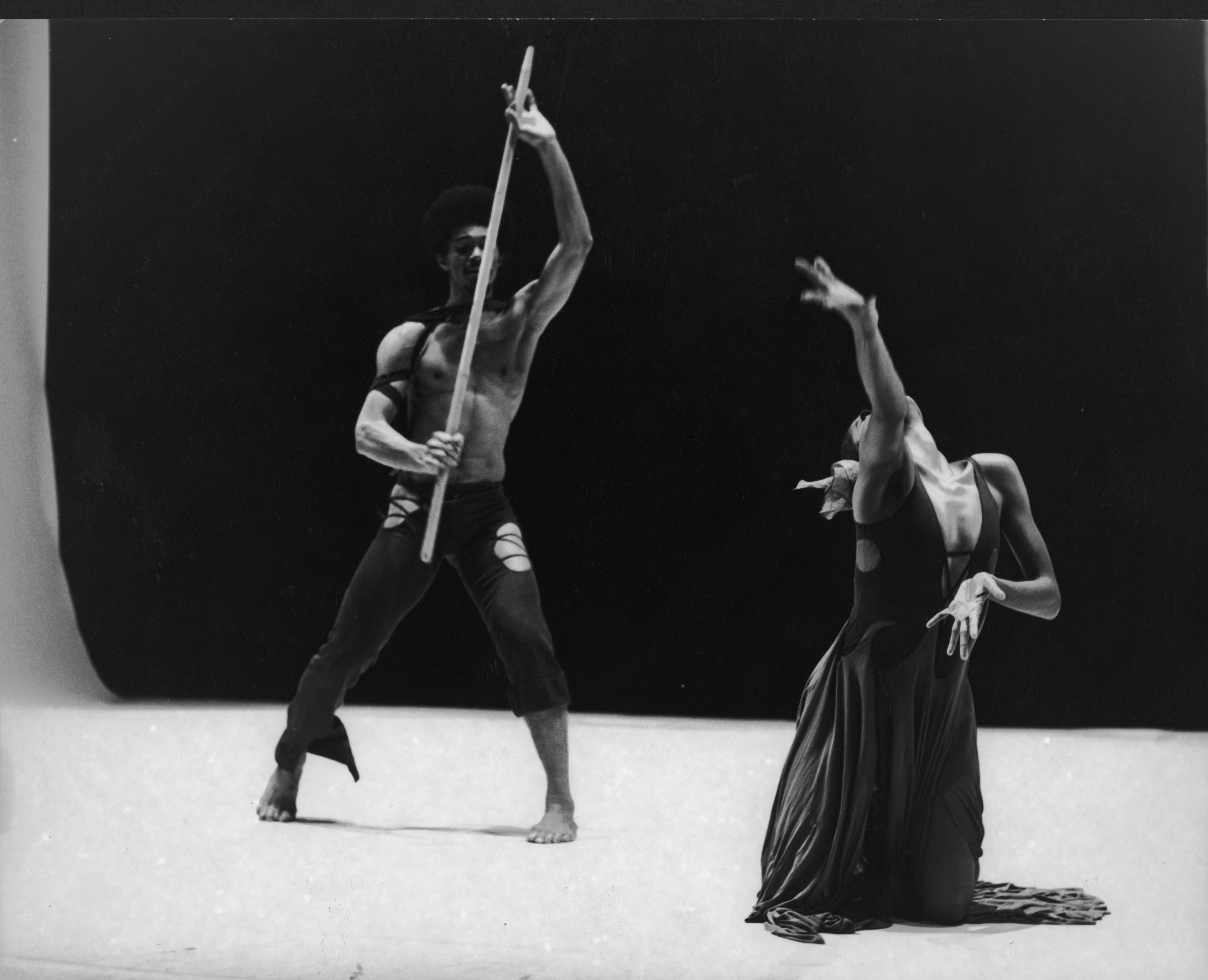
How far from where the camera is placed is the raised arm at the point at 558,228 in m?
2.69

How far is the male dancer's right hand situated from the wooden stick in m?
0.01

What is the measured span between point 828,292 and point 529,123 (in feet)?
2.35

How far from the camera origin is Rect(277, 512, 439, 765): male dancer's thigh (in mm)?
2727

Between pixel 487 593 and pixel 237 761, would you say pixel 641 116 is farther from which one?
pixel 237 761

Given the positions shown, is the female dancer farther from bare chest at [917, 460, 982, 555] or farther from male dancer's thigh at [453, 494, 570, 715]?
male dancer's thigh at [453, 494, 570, 715]

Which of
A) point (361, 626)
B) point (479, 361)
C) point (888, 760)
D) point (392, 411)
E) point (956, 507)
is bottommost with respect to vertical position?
point (888, 760)

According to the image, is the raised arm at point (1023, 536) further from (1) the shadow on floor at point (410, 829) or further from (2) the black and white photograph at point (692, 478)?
(1) the shadow on floor at point (410, 829)

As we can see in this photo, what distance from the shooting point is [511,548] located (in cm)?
271

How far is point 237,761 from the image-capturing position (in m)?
2.79

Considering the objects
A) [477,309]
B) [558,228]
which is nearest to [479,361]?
[477,309]

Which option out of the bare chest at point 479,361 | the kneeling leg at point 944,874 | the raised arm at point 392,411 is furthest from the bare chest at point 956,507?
the raised arm at point 392,411

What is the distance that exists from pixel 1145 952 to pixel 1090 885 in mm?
175

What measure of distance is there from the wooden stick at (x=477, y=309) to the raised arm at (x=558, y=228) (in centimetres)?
3

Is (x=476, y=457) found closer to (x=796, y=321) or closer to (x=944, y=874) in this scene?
(x=796, y=321)
